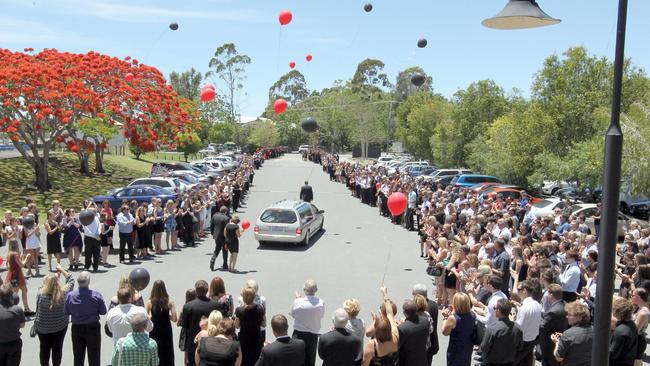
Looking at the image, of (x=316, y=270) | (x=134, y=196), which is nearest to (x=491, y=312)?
(x=316, y=270)

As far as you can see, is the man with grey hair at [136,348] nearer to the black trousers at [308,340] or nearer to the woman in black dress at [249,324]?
the woman in black dress at [249,324]

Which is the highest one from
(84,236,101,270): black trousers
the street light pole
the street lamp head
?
the street lamp head

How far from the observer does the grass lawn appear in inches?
1069

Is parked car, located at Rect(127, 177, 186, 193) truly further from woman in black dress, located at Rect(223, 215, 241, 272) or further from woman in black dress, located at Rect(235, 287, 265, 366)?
woman in black dress, located at Rect(235, 287, 265, 366)

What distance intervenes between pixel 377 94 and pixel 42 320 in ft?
296

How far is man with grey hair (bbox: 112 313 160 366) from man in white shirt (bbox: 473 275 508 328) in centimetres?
397

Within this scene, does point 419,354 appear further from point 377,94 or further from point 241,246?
point 377,94

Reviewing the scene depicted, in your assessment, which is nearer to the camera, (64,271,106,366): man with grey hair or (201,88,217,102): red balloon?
(64,271,106,366): man with grey hair

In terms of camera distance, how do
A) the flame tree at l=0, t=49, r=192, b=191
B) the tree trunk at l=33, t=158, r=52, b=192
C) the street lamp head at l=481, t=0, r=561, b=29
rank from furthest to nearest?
the tree trunk at l=33, t=158, r=52, b=192, the flame tree at l=0, t=49, r=192, b=191, the street lamp head at l=481, t=0, r=561, b=29

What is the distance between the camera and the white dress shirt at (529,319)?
718cm

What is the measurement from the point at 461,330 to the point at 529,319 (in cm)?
98

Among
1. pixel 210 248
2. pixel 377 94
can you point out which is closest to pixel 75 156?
pixel 210 248

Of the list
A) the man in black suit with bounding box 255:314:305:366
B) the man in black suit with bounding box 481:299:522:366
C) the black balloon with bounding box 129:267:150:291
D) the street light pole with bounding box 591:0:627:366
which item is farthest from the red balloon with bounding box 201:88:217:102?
the street light pole with bounding box 591:0:627:366

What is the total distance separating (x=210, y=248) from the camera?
17906 mm
